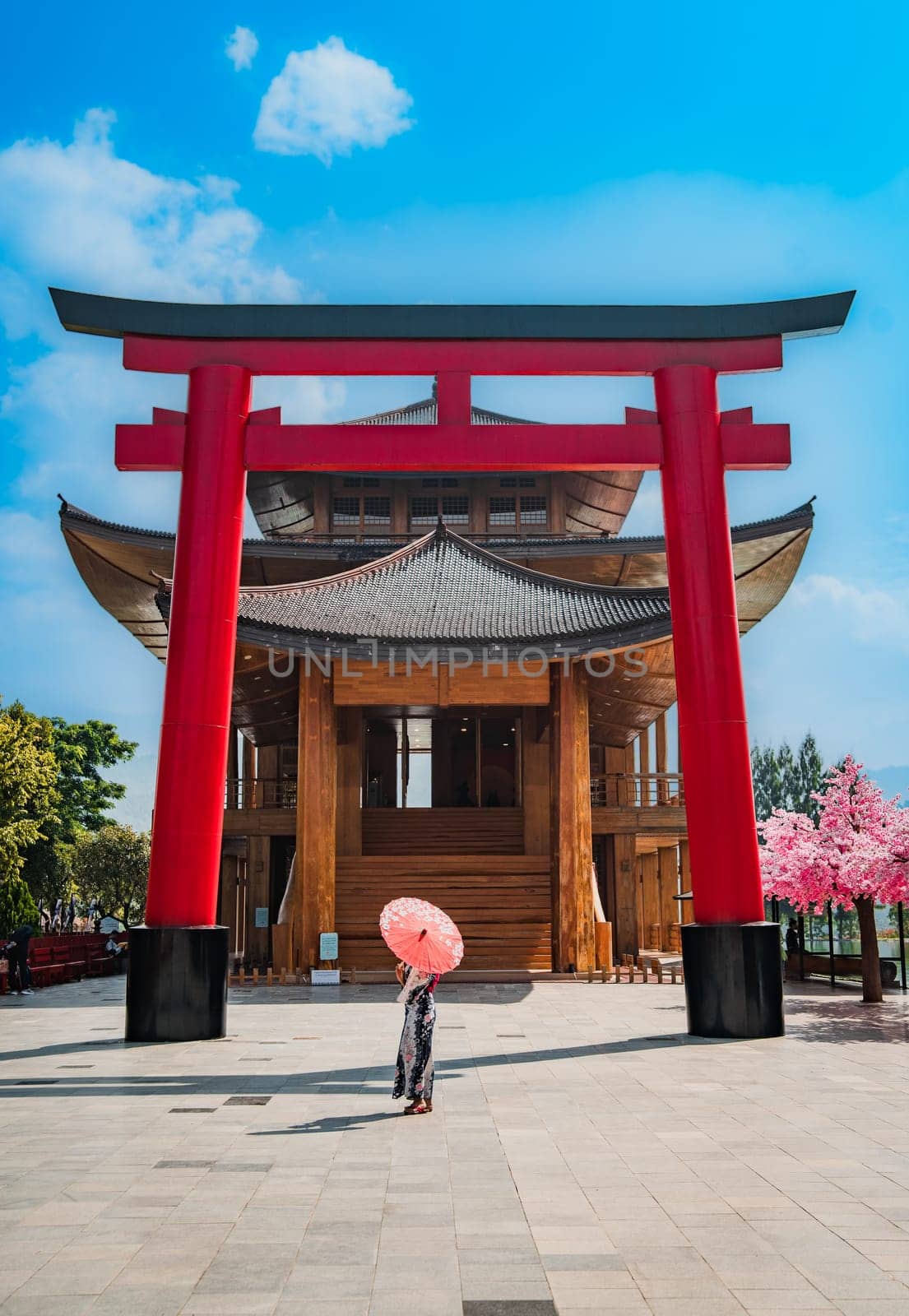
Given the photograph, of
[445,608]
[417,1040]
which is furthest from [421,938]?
[445,608]

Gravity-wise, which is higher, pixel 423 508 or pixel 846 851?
pixel 423 508

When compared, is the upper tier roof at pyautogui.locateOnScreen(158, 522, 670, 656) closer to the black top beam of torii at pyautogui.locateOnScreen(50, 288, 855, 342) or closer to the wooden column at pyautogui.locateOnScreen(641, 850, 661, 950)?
the black top beam of torii at pyautogui.locateOnScreen(50, 288, 855, 342)

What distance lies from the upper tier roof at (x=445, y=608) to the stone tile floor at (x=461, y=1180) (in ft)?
36.7

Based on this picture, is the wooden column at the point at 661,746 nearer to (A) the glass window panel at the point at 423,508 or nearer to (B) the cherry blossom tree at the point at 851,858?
(A) the glass window panel at the point at 423,508

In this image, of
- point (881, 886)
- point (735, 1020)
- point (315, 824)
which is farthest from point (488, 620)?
point (735, 1020)

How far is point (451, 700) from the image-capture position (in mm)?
23625

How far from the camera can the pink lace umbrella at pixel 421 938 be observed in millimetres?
8617

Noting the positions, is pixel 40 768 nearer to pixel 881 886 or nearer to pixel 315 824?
pixel 315 824

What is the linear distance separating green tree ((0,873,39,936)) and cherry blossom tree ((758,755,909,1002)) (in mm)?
17877

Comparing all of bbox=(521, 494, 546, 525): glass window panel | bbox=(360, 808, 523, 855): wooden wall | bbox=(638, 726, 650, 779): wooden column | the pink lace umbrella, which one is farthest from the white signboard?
bbox=(521, 494, 546, 525): glass window panel

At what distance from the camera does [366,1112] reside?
8742mm

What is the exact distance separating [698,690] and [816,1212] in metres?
7.92

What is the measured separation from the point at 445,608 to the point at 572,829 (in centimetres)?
567

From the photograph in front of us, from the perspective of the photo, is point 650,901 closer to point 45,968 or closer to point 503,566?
point 503,566
